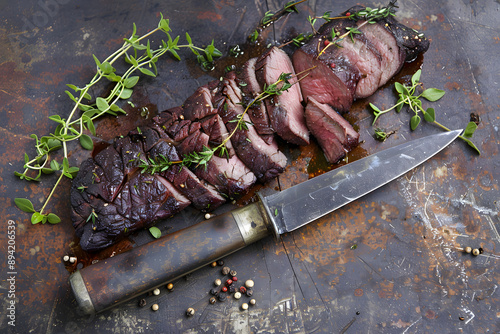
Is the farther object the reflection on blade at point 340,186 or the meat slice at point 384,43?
the meat slice at point 384,43

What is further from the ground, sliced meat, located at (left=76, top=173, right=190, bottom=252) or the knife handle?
sliced meat, located at (left=76, top=173, right=190, bottom=252)

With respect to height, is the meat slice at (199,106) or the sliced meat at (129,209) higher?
the meat slice at (199,106)

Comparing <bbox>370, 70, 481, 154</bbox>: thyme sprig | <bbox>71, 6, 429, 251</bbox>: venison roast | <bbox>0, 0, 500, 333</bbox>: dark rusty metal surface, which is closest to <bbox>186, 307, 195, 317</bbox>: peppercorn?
<bbox>0, 0, 500, 333</bbox>: dark rusty metal surface

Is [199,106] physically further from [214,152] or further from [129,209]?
[129,209]

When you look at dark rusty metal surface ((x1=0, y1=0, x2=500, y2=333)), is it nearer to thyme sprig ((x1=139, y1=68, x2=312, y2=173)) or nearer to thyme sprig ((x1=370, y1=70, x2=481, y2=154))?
thyme sprig ((x1=370, y1=70, x2=481, y2=154))

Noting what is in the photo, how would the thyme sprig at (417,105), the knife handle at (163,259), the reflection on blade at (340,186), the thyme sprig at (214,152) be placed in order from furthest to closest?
the thyme sprig at (417,105) < the reflection on blade at (340,186) < the thyme sprig at (214,152) < the knife handle at (163,259)

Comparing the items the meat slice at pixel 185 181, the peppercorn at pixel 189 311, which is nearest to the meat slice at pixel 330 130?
the meat slice at pixel 185 181

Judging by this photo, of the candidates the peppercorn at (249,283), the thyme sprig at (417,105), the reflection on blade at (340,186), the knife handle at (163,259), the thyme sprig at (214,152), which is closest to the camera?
the knife handle at (163,259)

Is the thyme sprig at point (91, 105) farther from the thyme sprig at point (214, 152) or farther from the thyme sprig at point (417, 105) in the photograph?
the thyme sprig at point (417, 105)
